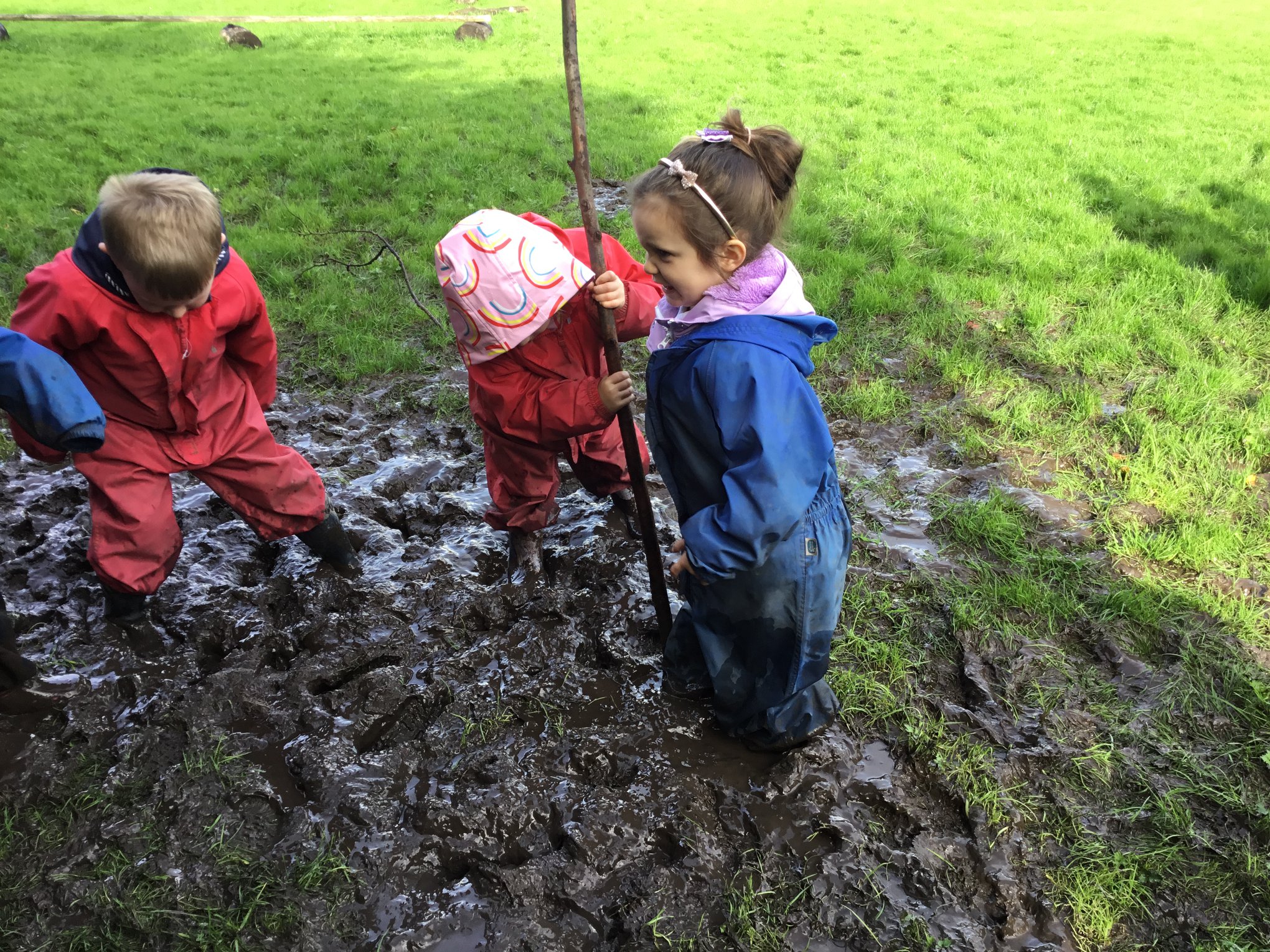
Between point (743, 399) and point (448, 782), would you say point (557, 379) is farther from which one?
point (448, 782)

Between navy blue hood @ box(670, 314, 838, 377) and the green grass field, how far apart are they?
0.49 meters

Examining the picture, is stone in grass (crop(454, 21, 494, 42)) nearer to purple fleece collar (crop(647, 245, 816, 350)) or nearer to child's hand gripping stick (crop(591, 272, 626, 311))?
child's hand gripping stick (crop(591, 272, 626, 311))

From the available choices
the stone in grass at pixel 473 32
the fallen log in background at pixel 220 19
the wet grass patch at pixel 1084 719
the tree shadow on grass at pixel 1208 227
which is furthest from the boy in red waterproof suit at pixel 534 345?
the fallen log in background at pixel 220 19

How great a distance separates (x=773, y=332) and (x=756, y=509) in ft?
1.35

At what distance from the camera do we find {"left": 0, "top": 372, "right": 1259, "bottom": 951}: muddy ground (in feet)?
6.94

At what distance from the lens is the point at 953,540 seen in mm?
3342

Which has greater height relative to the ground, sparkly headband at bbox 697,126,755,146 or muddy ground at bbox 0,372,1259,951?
sparkly headband at bbox 697,126,755,146

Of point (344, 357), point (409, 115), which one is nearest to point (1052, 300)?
point (344, 357)

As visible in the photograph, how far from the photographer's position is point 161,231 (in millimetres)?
2275

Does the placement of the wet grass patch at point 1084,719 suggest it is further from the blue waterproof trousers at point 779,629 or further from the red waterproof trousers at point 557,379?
the red waterproof trousers at point 557,379

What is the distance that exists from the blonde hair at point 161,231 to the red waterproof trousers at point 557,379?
0.86 metres

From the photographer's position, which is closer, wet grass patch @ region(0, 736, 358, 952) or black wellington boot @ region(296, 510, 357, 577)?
wet grass patch @ region(0, 736, 358, 952)

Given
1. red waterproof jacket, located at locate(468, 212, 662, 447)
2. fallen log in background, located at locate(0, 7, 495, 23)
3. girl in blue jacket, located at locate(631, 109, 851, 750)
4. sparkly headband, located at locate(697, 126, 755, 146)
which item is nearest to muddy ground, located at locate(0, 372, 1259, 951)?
girl in blue jacket, located at locate(631, 109, 851, 750)

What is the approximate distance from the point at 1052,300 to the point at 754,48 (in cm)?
915
